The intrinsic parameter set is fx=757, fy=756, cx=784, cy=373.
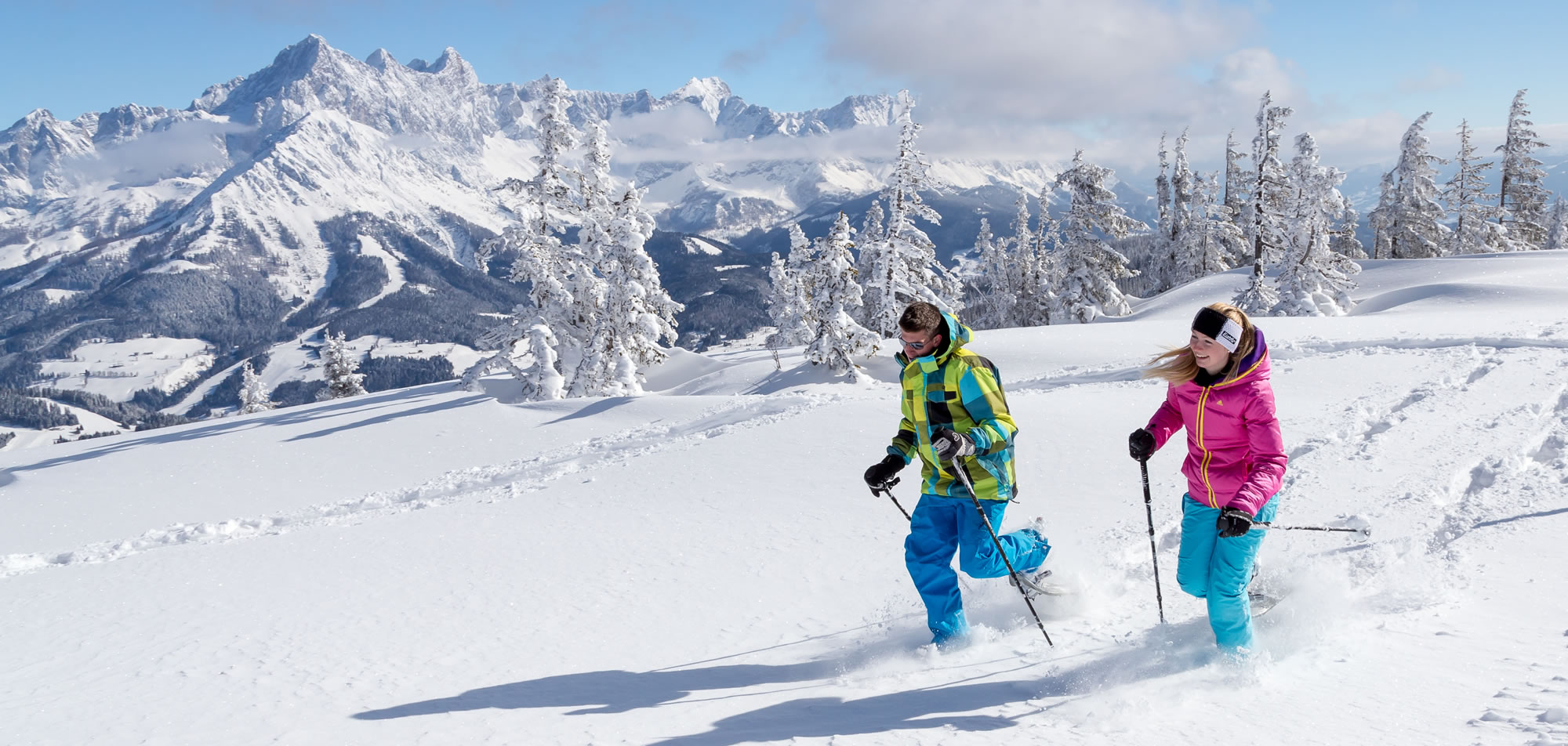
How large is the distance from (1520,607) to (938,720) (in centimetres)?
369

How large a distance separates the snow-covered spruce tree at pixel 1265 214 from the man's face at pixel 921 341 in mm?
37386

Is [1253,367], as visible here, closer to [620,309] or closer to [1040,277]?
[620,309]

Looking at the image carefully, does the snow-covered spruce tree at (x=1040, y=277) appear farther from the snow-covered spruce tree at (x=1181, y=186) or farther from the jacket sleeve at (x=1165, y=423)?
the jacket sleeve at (x=1165, y=423)

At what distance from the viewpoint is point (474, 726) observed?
4500mm

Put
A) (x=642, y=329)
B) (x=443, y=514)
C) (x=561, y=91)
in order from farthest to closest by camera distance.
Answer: (x=642, y=329)
(x=561, y=91)
(x=443, y=514)

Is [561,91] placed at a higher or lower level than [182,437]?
higher

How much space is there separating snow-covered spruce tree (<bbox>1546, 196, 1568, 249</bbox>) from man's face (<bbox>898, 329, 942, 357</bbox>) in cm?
7688

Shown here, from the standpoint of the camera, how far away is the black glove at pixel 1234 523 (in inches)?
150

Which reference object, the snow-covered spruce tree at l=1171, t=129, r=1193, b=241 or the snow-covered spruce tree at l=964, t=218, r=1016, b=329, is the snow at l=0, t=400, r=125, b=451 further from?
the snow-covered spruce tree at l=1171, t=129, r=1193, b=241

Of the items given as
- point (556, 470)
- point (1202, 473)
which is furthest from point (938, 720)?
point (556, 470)

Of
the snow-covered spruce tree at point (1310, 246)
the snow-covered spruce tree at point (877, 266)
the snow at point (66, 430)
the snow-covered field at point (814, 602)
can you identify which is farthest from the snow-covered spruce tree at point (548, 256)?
the snow at point (66, 430)

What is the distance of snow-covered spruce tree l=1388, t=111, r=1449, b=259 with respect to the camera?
147 ft

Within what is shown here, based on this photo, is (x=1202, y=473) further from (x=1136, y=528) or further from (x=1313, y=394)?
(x=1313, y=394)

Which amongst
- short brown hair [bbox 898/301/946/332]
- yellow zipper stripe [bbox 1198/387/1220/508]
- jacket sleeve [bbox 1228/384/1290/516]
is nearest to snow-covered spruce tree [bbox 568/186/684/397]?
short brown hair [bbox 898/301/946/332]
